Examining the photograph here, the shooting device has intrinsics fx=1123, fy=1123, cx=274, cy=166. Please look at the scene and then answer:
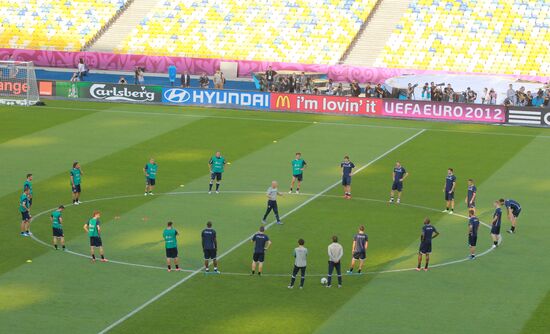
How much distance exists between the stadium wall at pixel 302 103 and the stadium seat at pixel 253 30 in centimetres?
1578

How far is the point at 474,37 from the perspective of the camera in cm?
7831

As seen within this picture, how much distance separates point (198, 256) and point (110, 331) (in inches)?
284

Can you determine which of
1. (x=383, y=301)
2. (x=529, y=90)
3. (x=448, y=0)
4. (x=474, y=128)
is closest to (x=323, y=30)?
(x=448, y=0)

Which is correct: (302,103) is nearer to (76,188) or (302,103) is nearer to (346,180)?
(346,180)

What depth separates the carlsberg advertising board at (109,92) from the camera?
66375 mm

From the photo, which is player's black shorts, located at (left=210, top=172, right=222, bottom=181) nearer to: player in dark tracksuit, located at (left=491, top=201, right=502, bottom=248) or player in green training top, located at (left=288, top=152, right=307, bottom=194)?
player in green training top, located at (left=288, top=152, right=307, bottom=194)

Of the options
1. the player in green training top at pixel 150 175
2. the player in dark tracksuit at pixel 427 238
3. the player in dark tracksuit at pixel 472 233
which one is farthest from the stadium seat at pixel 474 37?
the player in dark tracksuit at pixel 427 238

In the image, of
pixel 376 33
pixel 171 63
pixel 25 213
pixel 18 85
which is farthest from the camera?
pixel 171 63

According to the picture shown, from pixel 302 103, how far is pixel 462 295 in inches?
1326

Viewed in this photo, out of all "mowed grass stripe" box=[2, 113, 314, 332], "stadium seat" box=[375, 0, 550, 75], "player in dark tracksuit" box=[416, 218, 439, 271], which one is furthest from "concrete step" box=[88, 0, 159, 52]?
"player in dark tracksuit" box=[416, 218, 439, 271]

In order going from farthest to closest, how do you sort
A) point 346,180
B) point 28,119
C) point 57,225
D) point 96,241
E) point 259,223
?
point 28,119
point 346,180
point 259,223
point 57,225
point 96,241

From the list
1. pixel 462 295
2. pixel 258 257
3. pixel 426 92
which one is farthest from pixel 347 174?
pixel 426 92

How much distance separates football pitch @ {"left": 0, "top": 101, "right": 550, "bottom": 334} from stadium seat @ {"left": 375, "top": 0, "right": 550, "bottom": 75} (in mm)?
16530

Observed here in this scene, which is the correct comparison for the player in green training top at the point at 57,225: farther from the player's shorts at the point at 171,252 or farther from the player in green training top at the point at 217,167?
the player in green training top at the point at 217,167
